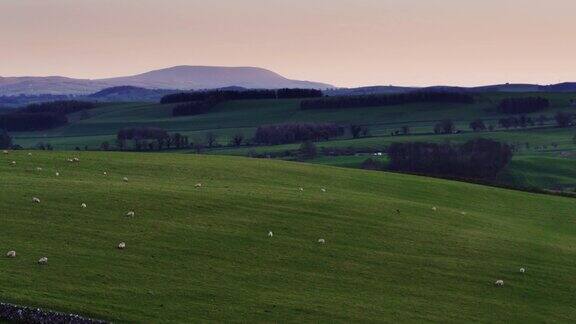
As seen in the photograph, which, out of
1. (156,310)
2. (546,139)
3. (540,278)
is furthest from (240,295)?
(546,139)

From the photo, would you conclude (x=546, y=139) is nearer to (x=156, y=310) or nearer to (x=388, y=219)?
(x=388, y=219)

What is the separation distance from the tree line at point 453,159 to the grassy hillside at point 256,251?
73.2m

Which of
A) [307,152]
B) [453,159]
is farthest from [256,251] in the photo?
[307,152]

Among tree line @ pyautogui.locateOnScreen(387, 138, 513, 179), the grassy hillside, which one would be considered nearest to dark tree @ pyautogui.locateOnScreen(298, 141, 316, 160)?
tree line @ pyautogui.locateOnScreen(387, 138, 513, 179)

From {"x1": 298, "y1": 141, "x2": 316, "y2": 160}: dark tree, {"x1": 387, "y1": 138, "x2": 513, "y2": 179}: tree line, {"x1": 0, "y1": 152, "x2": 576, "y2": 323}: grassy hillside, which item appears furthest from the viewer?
{"x1": 298, "y1": 141, "x2": 316, "y2": 160}: dark tree

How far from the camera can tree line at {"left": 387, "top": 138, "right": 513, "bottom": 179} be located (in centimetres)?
13075

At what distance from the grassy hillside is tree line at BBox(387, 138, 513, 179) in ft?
240

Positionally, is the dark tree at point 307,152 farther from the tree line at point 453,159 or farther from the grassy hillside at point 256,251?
the grassy hillside at point 256,251

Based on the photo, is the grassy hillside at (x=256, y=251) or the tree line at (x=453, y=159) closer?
the grassy hillside at (x=256, y=251)

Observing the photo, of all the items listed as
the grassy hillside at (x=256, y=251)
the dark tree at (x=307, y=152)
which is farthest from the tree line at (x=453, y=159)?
the grassy hillside at (x=256, y=251)

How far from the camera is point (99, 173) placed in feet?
174

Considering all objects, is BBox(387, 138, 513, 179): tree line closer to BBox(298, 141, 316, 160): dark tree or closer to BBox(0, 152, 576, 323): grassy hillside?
BBox(298, 141, 316, 160): dark tree

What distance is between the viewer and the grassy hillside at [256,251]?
31391 mm

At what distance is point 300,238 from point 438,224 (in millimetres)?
11532
